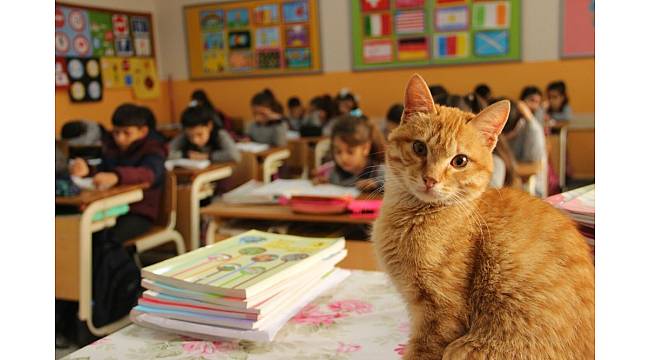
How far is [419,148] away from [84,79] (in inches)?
297

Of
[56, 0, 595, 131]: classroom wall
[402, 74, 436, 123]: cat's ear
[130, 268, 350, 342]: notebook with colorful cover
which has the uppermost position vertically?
[56, 0, 595, 131]: classroom wall

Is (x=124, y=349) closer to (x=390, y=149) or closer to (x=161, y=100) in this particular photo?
(x=390, y=149)

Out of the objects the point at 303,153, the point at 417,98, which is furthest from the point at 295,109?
the point at 417,98

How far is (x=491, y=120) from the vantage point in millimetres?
824

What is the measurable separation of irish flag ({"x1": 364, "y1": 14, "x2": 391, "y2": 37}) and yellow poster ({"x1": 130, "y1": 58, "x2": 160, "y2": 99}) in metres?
3.44

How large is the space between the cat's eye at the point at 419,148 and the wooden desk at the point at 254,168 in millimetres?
3542

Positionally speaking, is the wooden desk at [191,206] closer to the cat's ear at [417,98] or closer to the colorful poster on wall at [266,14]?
the cat's ear at [417,98]

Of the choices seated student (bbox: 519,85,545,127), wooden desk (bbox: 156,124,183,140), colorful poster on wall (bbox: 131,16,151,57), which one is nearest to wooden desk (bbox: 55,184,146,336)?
seated student (bbox: 519,85,545,127)

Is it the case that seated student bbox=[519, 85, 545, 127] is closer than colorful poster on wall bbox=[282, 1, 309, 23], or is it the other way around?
seated student bbox=[519, 85, 545, 127]

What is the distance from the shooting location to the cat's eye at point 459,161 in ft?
2.75

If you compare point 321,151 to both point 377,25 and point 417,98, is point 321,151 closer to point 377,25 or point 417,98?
point 377,25

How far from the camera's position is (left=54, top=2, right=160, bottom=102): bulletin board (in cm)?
727

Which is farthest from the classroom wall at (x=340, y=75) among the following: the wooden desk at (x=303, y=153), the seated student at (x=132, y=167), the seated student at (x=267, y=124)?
the seated student at (x=132, y=167)

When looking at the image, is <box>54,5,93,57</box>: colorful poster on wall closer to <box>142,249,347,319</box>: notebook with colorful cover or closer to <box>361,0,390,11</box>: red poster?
<box>361,0,390,11</box>: red poster
